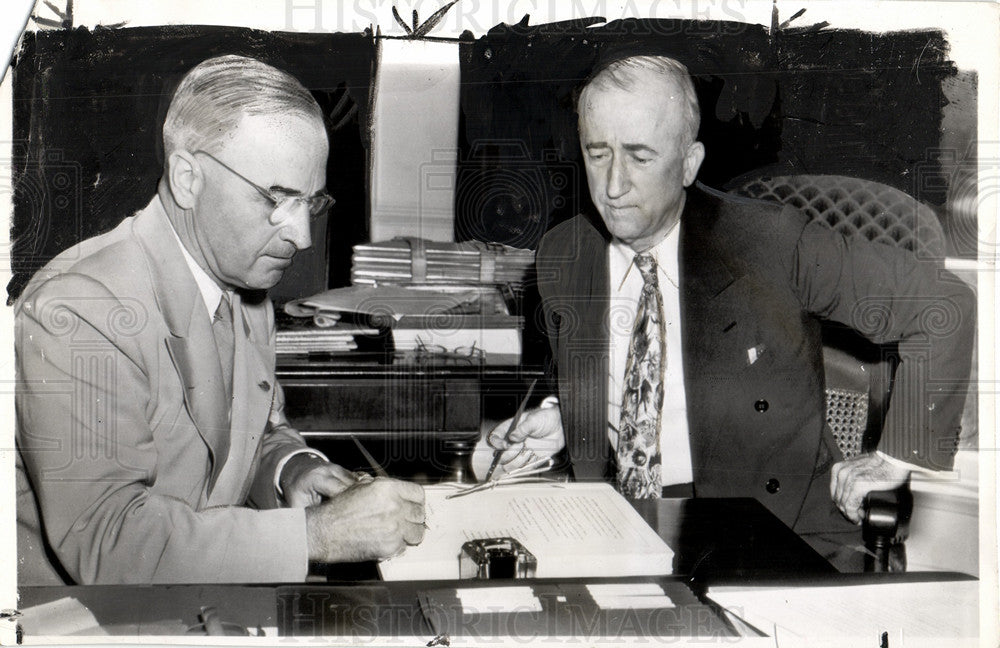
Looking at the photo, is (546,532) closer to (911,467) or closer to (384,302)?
(384,302)

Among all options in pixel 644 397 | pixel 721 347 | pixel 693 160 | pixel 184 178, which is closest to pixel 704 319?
pixel 721 347

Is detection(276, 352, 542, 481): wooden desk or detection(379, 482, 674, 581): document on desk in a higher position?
detection(276, 352, 542, 481): wooden desk

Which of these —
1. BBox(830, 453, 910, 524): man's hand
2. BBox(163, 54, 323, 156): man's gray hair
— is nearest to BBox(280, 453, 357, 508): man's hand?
BBox(163, 54, 323, 156): man's gray hair

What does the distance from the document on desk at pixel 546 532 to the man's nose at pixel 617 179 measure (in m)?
0.65

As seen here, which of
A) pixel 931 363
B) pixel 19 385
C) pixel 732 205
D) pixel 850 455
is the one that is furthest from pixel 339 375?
pixel 931 363

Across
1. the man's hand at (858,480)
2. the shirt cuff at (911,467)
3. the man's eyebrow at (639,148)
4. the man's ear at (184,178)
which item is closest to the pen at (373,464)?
the man's ear at (184,178)

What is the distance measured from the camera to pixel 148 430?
1.88m

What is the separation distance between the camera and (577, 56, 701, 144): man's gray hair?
1933 mm

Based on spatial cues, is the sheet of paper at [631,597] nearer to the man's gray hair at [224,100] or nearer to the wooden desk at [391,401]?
the wooden desk at [391,401]

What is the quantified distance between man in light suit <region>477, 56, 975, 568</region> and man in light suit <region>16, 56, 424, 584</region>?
458 mm

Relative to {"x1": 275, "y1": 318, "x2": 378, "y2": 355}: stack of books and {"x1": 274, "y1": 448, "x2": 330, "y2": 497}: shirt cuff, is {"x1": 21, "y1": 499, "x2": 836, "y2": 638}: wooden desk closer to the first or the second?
{"x1": 274, "y1": 448, "x2": 330, "y2": 497}: shirt cuff

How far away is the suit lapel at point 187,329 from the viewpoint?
1.88m

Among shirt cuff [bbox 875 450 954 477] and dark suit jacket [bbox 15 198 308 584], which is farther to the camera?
shirt cuff [bbox 875 450 954 477]

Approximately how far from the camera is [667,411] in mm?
1977
